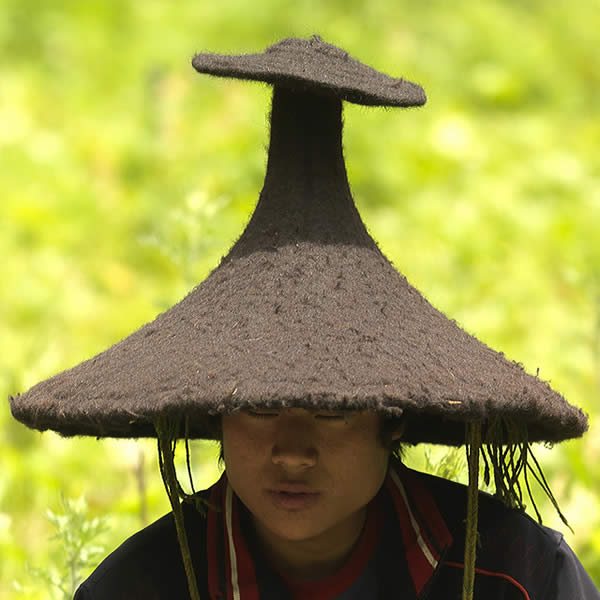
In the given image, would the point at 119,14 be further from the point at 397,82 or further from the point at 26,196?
the point at 397,82

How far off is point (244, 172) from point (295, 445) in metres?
3.16

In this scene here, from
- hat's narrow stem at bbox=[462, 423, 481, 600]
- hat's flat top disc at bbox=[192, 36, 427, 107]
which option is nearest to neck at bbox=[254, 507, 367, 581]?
hat's narrow stem at bbox=[462, 423, 481, 600]

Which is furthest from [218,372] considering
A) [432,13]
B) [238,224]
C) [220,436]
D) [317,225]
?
[432,13]

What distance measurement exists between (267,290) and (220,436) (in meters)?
0.48

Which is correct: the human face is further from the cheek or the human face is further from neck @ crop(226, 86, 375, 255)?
neck @ crop(226, 86, 375, 255)

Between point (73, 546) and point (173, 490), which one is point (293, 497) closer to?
point (173, 490)

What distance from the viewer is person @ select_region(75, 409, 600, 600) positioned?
1991 millimetres

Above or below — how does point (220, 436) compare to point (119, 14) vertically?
below

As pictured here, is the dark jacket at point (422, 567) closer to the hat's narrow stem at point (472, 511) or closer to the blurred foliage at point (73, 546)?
the hat's narrow stem at point (472, 511)

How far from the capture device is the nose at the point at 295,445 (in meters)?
1.91

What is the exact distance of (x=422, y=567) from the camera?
6.91 ft

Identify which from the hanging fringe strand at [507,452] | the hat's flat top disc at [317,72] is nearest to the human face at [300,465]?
the hanging fringe strand at [507,452]

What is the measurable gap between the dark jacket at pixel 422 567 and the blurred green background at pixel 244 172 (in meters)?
1.80

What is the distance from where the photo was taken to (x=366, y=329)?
5.94 ft
